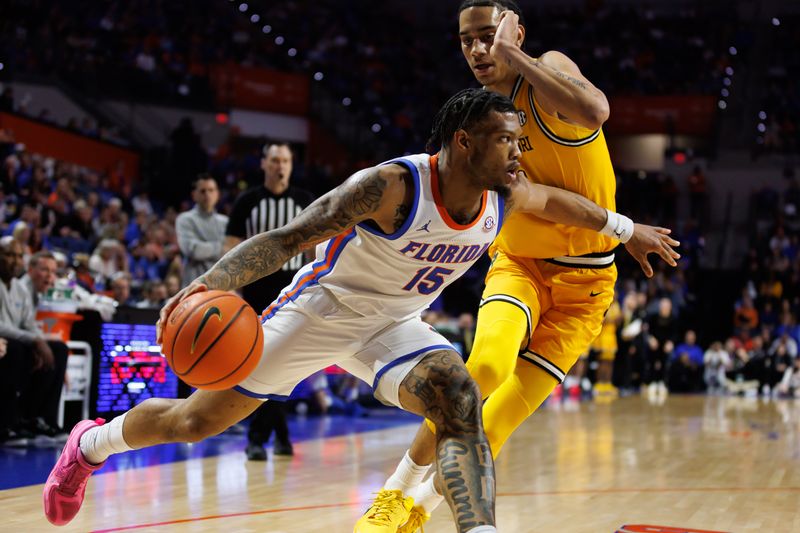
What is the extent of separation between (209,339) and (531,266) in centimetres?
181

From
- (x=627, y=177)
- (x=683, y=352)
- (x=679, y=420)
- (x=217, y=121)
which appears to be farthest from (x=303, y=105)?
(x=679, y=420)

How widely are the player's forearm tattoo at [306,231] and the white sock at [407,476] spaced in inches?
49.7

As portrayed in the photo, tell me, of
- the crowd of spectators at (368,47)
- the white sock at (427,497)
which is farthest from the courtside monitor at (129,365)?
the crowd of spectators at (368,47)

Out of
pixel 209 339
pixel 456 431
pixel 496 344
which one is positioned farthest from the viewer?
pixel 496 344

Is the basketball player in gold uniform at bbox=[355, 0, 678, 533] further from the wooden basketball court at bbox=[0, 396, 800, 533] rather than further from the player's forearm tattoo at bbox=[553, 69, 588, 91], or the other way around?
the wooden basketball court at bbox=[0, 396, 800, 533]

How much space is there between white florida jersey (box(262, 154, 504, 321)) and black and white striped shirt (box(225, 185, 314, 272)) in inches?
123

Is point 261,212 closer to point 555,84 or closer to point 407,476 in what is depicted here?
point 407,476

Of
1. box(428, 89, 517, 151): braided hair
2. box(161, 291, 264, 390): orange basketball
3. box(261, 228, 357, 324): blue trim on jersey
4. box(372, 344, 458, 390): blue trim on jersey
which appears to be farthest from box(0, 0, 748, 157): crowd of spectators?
box(161, 291, 264, 390): orange basketball

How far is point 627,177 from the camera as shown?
24.5 metres

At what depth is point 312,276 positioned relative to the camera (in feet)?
12.7

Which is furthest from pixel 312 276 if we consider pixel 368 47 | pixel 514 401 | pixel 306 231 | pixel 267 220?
pixel 368 47

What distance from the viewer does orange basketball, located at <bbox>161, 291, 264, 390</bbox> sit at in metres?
3.13

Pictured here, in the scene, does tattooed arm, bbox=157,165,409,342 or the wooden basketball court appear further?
the wooden basketball court

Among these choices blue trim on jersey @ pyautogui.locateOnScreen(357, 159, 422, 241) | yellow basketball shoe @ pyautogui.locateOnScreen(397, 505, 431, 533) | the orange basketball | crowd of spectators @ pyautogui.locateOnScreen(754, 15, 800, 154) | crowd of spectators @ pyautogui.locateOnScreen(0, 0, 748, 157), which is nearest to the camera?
the orange basketball
